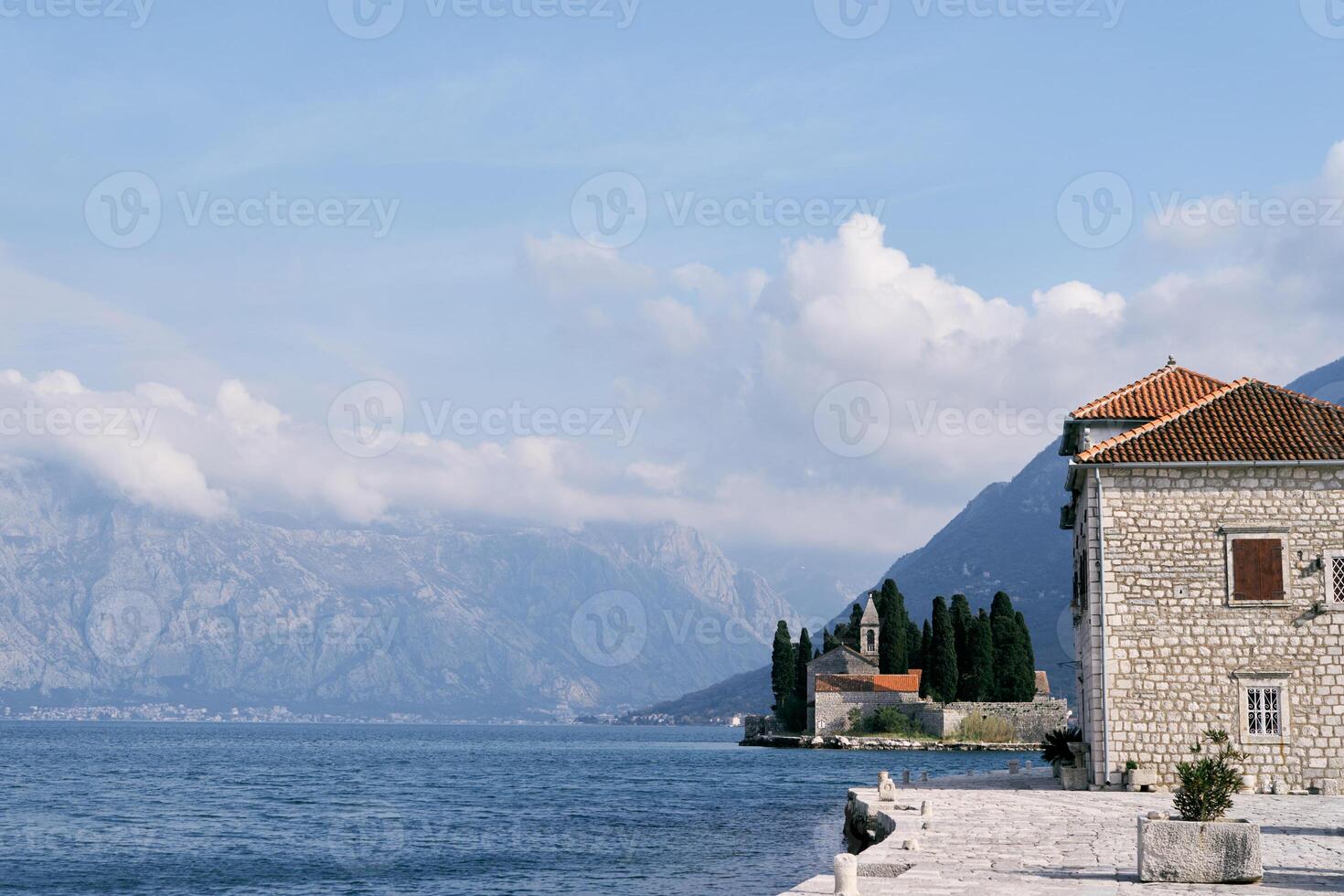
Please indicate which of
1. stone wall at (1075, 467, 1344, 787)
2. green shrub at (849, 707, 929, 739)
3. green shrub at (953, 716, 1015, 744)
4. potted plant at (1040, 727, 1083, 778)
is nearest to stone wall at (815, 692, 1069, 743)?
green shrub at (953, 716, 1015, 744)

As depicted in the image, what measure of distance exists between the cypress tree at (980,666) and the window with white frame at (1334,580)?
7348 cm

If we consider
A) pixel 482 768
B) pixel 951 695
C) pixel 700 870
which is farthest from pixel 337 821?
pixel 951 695

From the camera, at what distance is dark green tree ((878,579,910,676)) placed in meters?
112

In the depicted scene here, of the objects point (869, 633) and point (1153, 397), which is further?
point (869, 633)

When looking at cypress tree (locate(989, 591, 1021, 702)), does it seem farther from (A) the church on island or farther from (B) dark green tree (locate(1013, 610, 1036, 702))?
(A) the church on island

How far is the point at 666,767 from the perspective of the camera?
83.6 meters

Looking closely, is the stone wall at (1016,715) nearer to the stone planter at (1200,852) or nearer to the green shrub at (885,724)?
the green shrub at (885,724)

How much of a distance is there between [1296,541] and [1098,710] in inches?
216

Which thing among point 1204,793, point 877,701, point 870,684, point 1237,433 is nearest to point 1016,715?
point 877,701

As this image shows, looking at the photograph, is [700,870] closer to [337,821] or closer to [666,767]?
[337,821]

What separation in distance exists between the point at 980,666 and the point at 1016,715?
4.89 metres

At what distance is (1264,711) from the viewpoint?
2880cm

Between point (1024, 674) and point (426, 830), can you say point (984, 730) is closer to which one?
point (1024, 674)

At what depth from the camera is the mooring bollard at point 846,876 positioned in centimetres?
1380
